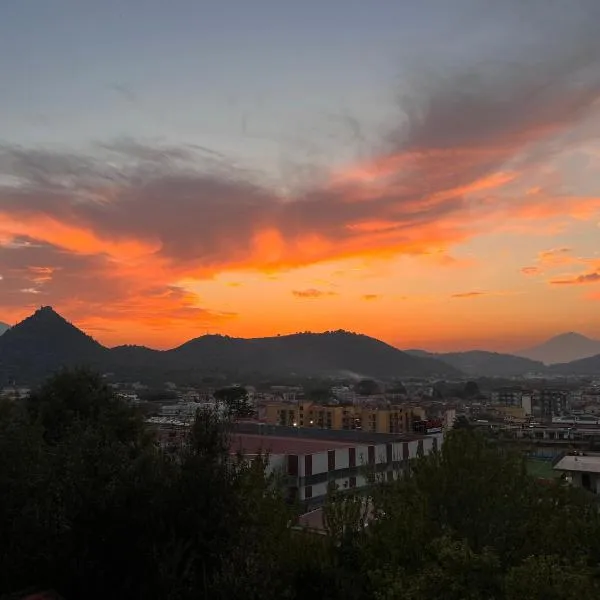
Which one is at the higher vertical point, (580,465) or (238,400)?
(238,400)

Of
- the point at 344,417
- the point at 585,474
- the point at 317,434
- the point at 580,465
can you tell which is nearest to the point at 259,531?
the point at 585,474

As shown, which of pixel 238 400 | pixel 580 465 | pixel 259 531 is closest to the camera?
pixel 259 531

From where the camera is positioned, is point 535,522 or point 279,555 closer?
point 279,555

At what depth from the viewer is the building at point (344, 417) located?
8462 centimetres

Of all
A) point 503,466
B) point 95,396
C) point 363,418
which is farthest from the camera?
point 363,418

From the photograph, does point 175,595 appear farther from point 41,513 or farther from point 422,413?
point 422,413

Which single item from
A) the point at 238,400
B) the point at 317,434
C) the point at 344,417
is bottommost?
the point at 317,434

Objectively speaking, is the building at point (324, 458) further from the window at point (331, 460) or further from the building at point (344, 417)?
the building at point (344, 417)

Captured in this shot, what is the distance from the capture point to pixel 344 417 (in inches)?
3492

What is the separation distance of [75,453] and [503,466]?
8.59 metres

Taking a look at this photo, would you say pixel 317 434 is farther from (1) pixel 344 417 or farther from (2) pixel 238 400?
(2) pixel 238 400

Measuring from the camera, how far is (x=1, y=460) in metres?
12.6

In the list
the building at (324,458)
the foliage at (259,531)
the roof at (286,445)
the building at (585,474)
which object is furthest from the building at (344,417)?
the foliage at (259,531)

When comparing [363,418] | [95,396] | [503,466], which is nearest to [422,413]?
[363,418]
